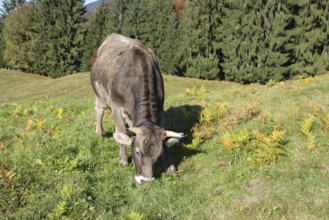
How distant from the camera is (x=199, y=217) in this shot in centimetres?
712

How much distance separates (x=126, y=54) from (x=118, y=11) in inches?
2738

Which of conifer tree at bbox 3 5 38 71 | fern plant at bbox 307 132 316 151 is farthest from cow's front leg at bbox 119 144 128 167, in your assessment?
conifer tree at bbox 3 5 38 71

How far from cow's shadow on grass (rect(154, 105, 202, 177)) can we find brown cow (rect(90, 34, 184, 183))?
3.11ft

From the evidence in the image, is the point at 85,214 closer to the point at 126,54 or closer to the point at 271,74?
the point at 126,54

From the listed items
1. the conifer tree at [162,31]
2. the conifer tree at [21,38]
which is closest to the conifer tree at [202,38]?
Result: the conifer tree at [162,31]

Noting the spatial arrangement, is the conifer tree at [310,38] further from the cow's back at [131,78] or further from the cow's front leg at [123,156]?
the cow's front leg at [123,156]

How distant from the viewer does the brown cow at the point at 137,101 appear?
8.48 m

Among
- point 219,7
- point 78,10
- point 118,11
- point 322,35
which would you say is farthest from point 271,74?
point 78,10

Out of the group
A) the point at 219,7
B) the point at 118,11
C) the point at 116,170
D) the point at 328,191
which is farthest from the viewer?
the point at 118,11

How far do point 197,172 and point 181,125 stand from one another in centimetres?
389

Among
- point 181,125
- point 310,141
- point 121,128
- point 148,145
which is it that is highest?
point 148,145

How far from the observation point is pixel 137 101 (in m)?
9.34

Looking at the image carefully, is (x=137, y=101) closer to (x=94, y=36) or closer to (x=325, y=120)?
(x=325, y=120)

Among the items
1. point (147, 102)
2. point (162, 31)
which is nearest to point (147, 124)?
point (147, 102)
